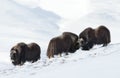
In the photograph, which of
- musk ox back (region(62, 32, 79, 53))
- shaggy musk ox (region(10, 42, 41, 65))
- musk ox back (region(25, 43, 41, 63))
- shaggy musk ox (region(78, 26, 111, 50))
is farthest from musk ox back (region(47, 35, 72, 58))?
musk ox back (region(25, 43, 41, 63))

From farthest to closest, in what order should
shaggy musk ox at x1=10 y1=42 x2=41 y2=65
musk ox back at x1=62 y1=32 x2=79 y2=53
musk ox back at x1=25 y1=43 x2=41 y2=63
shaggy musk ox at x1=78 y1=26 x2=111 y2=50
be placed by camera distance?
musk ox back at x1=25 y1=43 x2=41 y2=63
shaggy musk ox at x1=10 y1=42 x2=41 y2=65
musk ox back at x1=62 y1=32 x2=79 y2=53
shaggy musk ox at x1=78 y1=26 x2=111 y2=50

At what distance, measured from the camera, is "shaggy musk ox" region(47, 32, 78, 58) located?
81.0 ft

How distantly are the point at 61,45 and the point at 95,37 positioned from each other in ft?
6.92

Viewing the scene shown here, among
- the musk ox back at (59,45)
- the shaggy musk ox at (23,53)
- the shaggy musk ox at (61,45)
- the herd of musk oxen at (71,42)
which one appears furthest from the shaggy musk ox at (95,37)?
the shaggy musk ox at (23,53)

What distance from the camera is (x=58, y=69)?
15820 mm

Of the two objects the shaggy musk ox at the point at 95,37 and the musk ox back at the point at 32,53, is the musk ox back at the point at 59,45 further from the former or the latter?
the musk ox back at the point at 32,53

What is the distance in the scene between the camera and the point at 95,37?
81.1 feet

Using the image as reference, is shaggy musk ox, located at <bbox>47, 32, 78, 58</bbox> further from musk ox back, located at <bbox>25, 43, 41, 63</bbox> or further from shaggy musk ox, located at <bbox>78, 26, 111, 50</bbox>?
musk ox back, located at <bbox>25, 43, 41, 63</bbox>

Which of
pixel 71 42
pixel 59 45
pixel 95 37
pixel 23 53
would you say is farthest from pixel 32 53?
pixel 95 37

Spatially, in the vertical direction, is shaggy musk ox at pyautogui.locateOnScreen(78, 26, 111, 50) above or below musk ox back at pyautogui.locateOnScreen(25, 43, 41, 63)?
above

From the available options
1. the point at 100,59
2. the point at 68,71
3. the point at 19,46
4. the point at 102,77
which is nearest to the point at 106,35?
the point at 19,46

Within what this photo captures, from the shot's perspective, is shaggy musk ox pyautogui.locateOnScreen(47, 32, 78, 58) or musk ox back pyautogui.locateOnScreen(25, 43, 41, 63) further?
musk ox back pyautogui.locateOnScreen(25, 43, 41, 63)

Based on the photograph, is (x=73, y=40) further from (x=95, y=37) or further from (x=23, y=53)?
(x=23, y=53)

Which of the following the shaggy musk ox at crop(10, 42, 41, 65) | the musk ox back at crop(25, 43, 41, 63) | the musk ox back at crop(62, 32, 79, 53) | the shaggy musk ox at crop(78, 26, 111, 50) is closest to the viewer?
the shaggy musk ox at crop(78, 26, 111, 50)
